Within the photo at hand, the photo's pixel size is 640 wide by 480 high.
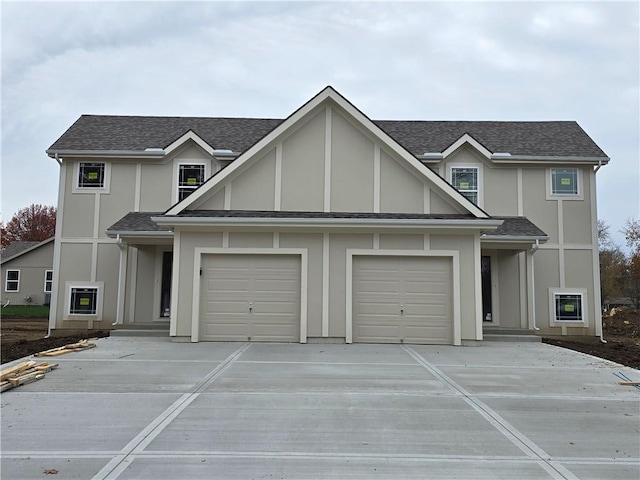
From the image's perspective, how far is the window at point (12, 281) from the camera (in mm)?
32156

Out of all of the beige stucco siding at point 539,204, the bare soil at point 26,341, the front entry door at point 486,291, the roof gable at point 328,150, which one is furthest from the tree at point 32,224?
the beige stucco siding at point 539,204

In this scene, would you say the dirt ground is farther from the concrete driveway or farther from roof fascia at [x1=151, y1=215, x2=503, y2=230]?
roof fascia at [x1=151, y1=215, x2=503, y2=230]

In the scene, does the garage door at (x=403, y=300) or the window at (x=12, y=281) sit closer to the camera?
the garage door at (x=403, y=300)

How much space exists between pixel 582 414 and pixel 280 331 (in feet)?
23.6

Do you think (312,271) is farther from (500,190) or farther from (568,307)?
(568,307)

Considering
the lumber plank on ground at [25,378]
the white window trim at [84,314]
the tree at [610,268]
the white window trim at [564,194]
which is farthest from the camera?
the tree at [610,268]

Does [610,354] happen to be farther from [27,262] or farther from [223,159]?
[27,262]

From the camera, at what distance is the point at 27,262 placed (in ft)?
106

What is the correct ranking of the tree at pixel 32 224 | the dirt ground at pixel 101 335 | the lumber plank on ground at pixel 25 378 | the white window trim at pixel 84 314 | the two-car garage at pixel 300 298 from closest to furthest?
the lumber plank on ground at pixel 25 378, the dirt ground at pixel 101 335, the two-car garage at pixel 300 298, the white window trim at pixel 84 314, the tree at pixel 32 224

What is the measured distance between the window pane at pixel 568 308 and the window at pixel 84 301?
1484cm

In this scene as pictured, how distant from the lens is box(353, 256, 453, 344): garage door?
11.8m

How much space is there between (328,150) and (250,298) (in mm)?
4216

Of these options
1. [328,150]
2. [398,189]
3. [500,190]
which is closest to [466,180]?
[500,190]

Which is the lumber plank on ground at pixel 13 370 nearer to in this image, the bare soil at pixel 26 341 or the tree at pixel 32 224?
the bare soil at pixel 26 341
